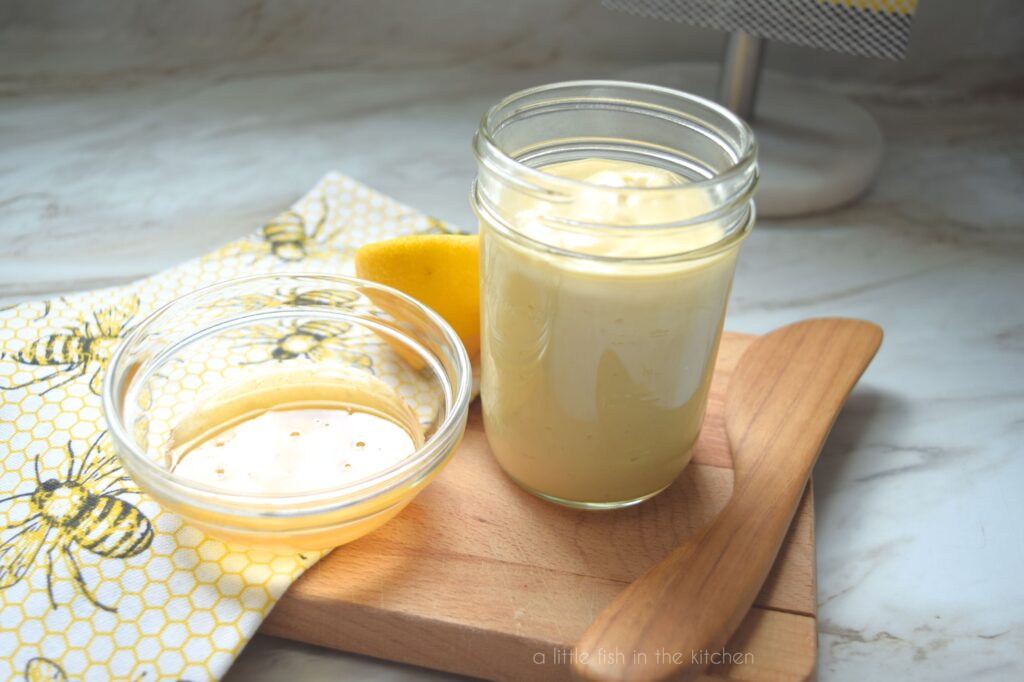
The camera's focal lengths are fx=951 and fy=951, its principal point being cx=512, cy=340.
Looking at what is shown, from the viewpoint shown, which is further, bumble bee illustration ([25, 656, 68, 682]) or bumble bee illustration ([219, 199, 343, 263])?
bumble bee illustration ([219, 199, 343, 263])

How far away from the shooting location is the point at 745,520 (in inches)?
24.9

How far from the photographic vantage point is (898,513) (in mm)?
749

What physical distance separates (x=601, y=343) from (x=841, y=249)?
0.60 meters

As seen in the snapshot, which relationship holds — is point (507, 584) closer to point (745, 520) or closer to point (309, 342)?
point (745, 520)

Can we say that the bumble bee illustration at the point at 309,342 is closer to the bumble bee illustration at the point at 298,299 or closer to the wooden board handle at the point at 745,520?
the bumble bee illustration at the point at 298,299

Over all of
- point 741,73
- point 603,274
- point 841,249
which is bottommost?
point 841,249

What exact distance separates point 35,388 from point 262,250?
0.26m

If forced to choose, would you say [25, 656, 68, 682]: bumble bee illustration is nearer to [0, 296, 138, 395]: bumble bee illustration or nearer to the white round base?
[0, 296, 138, 395]: bumble bee illustration

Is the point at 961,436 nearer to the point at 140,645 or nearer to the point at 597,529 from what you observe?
the point at 597,529

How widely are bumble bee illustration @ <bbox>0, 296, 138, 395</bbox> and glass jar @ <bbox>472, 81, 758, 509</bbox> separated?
33 cm

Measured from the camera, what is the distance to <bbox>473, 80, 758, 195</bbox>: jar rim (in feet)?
1.79

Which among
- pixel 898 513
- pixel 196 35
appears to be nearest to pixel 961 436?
pixel 898 513

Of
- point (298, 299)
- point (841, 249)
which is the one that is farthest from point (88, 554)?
point (841, 249)

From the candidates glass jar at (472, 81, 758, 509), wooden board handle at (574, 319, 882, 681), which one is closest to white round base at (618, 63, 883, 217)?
wooden board handle at (574, 319, 882, 681)
